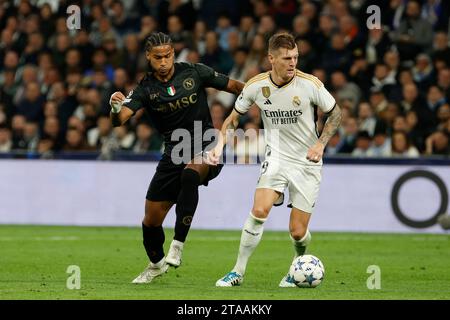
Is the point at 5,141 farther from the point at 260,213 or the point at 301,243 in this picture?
the point at 260,213

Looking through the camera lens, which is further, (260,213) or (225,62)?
(225,62)

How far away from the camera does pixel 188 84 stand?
1071 cm

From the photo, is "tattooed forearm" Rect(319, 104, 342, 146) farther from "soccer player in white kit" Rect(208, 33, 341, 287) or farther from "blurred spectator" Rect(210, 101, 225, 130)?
"blurred spectator" Rect(210, 101, 225, 130)

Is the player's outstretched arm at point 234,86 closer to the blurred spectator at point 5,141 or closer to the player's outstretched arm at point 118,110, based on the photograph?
the player's outstretched arm at point 118,110

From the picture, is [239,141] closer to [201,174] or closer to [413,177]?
[413,177]

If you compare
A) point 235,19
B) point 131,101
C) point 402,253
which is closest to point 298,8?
point 235,19

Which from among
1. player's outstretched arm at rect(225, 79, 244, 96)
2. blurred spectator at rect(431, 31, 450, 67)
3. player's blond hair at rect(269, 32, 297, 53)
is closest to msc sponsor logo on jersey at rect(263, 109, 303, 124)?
player's blond hair at rect(269, 32, 297, 53)

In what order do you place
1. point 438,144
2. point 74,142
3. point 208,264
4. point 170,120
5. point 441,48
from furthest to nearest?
point 74,142
point 441,48
point 438,144
point 208,264
point 170,120

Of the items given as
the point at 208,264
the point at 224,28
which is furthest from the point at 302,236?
the point at 224,28

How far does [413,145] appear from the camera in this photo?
17.5 metres

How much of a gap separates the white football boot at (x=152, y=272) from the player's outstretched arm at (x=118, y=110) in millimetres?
1445

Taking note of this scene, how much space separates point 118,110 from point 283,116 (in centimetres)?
154

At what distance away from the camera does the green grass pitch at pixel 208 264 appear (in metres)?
9.43

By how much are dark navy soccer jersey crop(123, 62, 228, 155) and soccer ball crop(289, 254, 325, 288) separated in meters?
1.66
